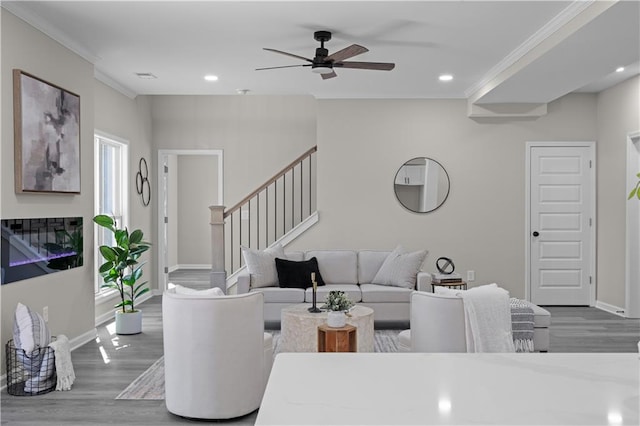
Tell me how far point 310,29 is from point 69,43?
7.13ft

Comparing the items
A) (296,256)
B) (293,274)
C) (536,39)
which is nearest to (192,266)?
(296,256)

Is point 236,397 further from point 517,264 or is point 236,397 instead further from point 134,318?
point 517,264

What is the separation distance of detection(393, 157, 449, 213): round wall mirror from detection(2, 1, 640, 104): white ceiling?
3.83 feet

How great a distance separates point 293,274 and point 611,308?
414 cm

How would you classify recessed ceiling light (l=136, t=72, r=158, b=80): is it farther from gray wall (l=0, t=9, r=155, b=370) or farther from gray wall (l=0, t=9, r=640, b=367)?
gray wall (l=0, t=9, r=640, b=367)

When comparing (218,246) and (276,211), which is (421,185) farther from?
(218,246)

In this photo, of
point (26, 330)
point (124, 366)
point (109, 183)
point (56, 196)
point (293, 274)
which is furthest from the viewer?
point (109, 183)

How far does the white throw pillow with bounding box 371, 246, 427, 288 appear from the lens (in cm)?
586

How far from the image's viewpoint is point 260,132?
7883 millimetres

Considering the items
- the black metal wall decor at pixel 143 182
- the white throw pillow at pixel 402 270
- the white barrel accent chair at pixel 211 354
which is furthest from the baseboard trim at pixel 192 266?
the white barrel accent chair at pixel 211 354

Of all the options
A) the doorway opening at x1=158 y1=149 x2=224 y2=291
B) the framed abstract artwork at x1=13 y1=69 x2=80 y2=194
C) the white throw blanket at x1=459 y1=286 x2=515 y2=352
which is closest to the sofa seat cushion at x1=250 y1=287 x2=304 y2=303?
the framed abstract artwork at x1=13 y1=69 x2=80 y2=194

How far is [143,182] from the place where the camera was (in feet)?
24.1

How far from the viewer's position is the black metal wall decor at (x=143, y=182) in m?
7.18

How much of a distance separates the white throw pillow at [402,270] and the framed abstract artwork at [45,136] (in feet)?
11.1
